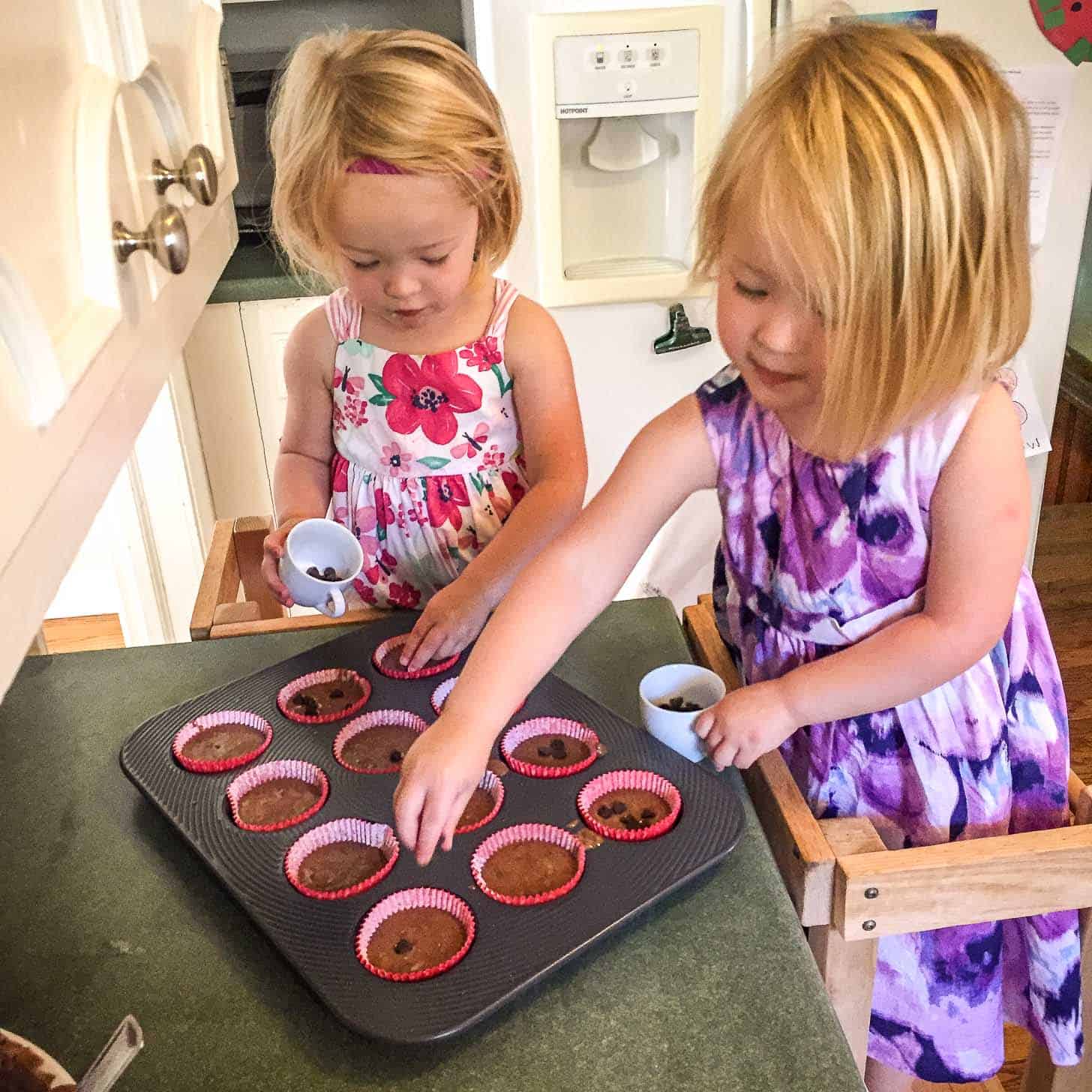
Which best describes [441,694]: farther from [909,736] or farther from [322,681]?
[909,736]

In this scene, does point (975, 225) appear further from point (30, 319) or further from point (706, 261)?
point (30, 319)

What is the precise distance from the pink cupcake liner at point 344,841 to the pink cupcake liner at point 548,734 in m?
0.11

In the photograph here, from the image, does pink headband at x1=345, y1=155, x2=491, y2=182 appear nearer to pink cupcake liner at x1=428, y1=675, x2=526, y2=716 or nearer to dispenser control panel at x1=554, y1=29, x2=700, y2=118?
pink cupcake liner at x1=428, y1=675, x2=526, y2=716

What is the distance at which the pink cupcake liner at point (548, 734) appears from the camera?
778mm

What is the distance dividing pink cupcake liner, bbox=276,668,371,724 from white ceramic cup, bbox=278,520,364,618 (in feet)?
0.27

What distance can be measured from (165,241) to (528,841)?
1.51 feet

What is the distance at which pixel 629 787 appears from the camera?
2.52 feet

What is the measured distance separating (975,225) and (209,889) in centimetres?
68

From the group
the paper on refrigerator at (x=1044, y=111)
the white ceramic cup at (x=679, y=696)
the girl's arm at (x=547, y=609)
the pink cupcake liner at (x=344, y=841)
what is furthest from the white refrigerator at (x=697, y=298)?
the pink cupcake liner at (x=344, y=841)

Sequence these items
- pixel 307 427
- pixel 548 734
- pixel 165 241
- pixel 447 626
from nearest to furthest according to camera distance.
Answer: pixel 165 241 < pixel 548 734 < pixel 447 626 < pixel 307 427

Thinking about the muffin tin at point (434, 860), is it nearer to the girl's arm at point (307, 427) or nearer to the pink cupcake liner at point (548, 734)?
the pink cupcake liner at point (548, 734)

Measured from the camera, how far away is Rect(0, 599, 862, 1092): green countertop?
586mm

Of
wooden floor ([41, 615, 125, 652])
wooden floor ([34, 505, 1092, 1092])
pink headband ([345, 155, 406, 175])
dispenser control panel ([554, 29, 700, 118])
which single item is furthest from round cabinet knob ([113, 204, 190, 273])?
wooden floor ([41, 615, 125, 652])

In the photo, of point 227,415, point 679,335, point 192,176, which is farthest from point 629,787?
point 227,415
